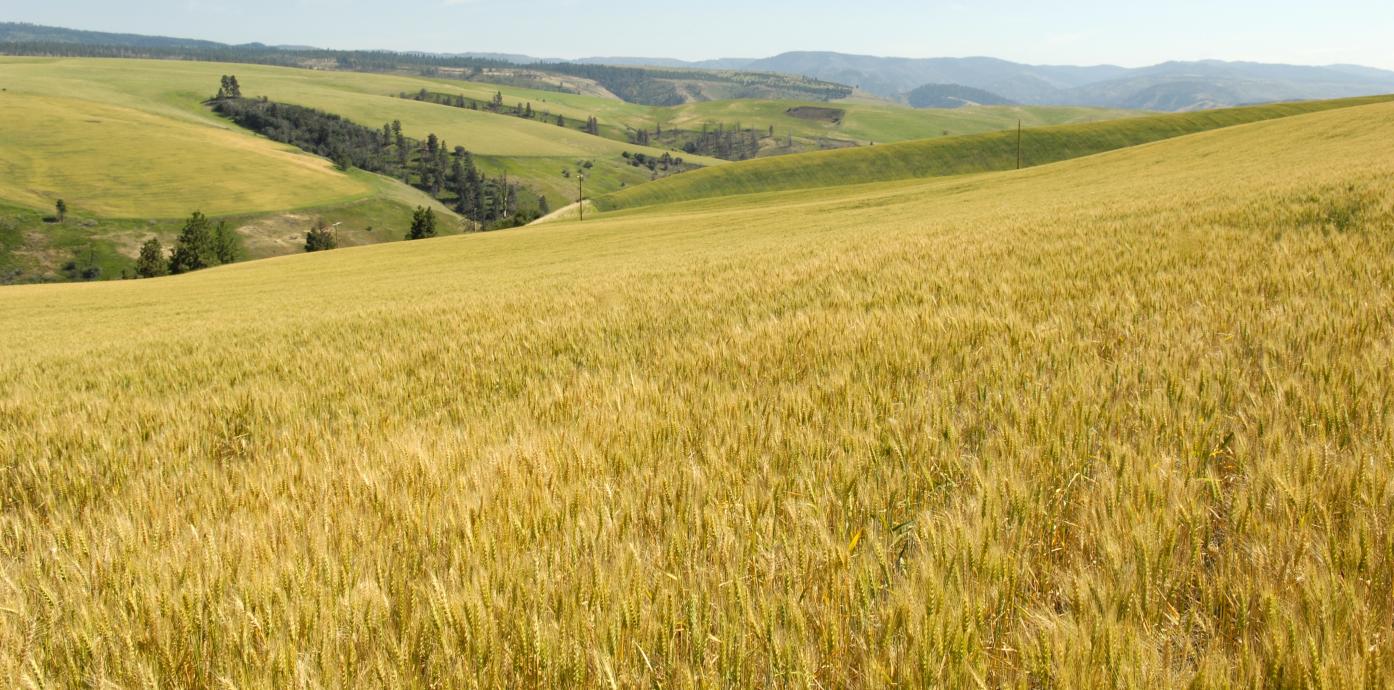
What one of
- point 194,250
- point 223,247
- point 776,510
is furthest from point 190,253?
point 776,510

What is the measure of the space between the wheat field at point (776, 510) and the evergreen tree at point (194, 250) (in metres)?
119

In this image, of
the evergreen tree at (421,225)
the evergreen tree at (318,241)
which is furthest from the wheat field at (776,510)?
the evergreen tree at (318,241)

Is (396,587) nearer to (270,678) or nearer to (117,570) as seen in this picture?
(270,678)

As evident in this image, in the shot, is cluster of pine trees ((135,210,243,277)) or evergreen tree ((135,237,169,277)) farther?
cluster of pine trees ((135,210,243,277))

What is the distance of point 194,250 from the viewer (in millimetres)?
103625

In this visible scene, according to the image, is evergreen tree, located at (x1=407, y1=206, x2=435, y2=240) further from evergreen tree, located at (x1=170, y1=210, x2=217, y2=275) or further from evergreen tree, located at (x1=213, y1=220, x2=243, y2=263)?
evergreen tree, located at (x1=170, y1=210, x2=217, y2=275)

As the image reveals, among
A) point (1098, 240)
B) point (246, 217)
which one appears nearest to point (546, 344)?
point (1098, 240)

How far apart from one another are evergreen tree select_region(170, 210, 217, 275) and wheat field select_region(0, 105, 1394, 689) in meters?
119

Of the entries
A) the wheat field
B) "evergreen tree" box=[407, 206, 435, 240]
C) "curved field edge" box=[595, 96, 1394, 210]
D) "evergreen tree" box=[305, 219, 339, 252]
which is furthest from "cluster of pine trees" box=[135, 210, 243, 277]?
the wheat field

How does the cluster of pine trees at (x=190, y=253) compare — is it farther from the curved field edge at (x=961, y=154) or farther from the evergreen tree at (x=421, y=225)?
the curved field edge at (x=961, y=154)

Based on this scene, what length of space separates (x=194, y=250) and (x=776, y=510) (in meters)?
128

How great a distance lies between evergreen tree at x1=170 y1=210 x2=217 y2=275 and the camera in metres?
102

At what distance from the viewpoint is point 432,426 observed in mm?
3729

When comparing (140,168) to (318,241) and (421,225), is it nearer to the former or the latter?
(318,241)
